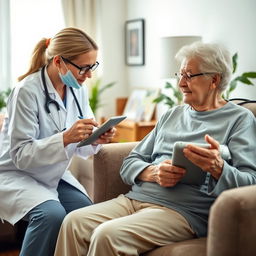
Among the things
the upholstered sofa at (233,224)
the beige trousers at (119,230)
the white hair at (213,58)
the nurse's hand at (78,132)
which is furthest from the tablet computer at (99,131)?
the upholstered sofa at (233,224)

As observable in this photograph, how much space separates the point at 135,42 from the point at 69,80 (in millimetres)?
2399

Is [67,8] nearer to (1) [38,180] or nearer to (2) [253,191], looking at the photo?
(1) [38,180]

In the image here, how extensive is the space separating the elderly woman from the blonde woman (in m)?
0.16

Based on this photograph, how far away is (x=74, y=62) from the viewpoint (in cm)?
206

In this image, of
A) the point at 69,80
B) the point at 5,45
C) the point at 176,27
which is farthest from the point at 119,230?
the point at 5,45

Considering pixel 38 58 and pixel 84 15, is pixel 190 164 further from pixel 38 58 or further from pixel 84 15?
pixel 84 15

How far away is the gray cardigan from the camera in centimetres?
174

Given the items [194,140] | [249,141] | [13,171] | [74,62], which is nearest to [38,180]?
[13,171]

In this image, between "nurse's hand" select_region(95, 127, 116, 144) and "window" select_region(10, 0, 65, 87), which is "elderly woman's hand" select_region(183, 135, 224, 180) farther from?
"window" select_region(10, 0, 65, 87)

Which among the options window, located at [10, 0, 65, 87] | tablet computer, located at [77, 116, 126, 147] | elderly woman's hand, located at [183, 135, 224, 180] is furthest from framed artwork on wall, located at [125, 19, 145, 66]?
elderly woman's hand, located at [183, 135, 224, 180]

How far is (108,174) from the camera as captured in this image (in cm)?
212

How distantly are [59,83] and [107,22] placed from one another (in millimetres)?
2484

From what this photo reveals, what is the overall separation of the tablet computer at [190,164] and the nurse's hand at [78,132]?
42cm

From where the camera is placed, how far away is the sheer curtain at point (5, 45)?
4117mm
